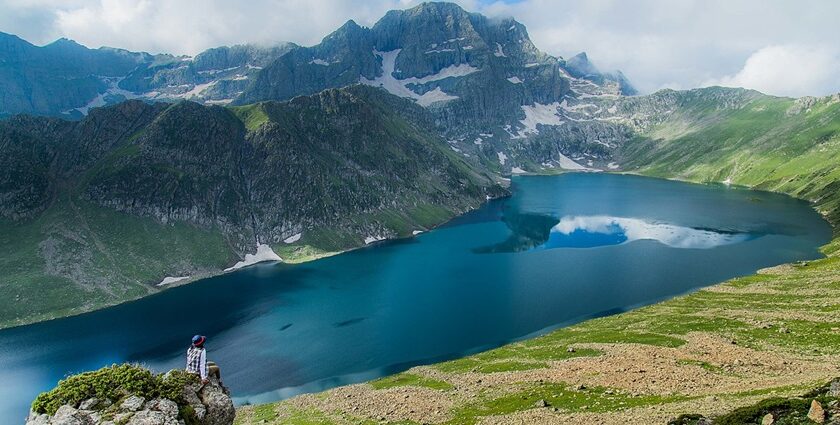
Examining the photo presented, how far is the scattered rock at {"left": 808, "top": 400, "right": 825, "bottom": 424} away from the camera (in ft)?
86.6

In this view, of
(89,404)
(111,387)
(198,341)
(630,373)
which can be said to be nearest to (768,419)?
(630,373)

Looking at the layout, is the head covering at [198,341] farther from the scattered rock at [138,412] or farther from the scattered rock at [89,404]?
the scattered rock at [89,404]

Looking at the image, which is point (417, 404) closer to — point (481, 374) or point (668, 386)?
point (481, 374)

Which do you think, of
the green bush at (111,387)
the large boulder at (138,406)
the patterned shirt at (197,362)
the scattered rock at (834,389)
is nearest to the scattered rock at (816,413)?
the scattered rock at (834,389)

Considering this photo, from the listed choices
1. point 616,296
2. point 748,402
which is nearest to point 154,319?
point 616,296

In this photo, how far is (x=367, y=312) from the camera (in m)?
134

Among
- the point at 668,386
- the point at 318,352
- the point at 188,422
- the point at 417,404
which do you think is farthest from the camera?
the point at 318,352

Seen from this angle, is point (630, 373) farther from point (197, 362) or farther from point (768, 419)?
point (197, 362)

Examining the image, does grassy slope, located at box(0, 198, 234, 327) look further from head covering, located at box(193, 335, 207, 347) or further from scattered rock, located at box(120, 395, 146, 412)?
scattered rock, located at box(120, 395, 146, 412)

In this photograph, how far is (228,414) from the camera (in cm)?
3052

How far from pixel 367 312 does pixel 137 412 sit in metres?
109

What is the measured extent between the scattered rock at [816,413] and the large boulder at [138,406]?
3240 centimetres

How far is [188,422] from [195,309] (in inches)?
5404

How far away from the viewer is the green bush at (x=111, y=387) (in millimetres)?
25902
